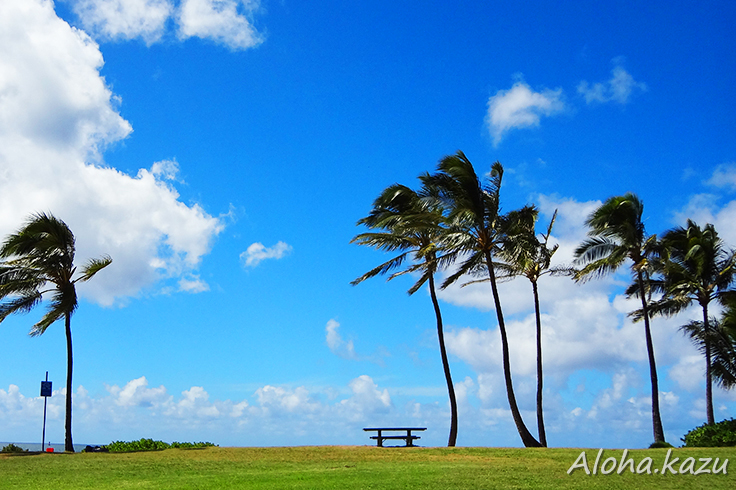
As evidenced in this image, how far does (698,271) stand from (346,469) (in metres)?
23.1

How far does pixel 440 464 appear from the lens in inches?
603

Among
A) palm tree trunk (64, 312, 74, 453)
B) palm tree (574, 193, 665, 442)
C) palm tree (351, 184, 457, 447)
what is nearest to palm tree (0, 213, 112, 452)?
palm tree trunk (64, 312, 74, 453)

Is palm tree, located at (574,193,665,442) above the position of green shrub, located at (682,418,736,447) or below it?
above

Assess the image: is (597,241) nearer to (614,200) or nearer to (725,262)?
(614,200)

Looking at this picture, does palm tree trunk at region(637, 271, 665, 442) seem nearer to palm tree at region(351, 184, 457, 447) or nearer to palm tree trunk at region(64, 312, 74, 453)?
palm tree at region(351, 184, 457, 447)

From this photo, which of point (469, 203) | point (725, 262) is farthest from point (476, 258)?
point (725, 262)

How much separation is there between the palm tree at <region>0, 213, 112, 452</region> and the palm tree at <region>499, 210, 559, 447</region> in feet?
49.7

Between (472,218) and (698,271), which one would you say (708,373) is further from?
(472,218)

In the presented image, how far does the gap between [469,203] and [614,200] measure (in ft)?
29.5

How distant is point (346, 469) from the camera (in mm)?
14547

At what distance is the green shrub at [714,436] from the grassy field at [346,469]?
A: 170 inches

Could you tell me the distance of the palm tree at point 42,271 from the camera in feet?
79.0

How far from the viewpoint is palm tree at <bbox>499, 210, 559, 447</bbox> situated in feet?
80.1

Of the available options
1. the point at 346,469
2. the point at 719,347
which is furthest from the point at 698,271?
the point at 346,469
